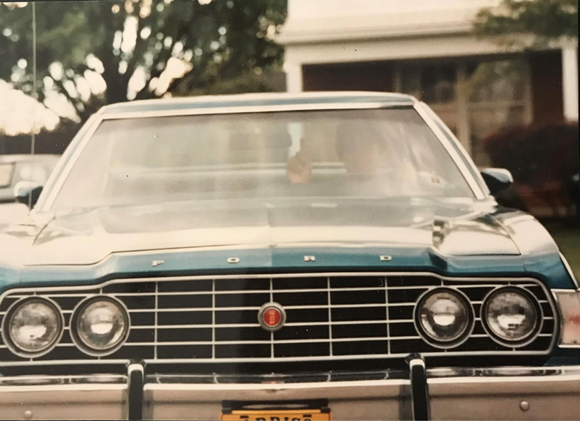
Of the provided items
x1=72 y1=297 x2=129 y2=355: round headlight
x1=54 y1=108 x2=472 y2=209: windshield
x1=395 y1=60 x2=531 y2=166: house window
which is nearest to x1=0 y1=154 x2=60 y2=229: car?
x1=54 y1=108 x2=472 y2=209: windshield

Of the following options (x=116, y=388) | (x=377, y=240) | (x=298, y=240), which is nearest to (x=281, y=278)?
(x=298, y=240)

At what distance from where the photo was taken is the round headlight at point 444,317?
6.95ft

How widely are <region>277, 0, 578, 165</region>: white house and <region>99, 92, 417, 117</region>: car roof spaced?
0.13 feet

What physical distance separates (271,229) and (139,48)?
1.23m

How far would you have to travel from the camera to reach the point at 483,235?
7.19 feet

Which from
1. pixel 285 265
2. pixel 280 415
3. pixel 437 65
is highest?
pixel 437 65

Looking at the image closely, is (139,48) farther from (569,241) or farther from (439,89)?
(569,241)

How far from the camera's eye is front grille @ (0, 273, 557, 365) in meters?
2.09

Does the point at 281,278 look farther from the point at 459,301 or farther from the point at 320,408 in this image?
the point at 459,301

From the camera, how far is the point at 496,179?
2795 millimetres

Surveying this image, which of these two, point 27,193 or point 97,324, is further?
point 27,193

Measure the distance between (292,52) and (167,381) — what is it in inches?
62.4

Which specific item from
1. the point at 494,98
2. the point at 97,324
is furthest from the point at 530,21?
the point at 97,324

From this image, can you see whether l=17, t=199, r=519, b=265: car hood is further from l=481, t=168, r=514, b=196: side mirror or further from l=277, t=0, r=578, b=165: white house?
l=277, t=0, r=578, b=165: white house
